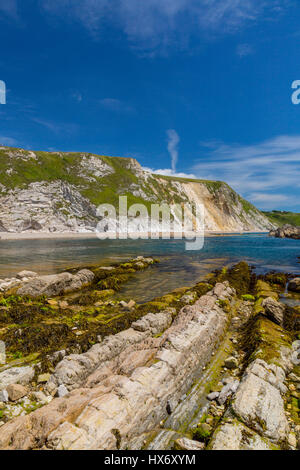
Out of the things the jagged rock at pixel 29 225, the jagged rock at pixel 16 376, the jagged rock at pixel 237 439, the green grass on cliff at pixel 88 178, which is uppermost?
the green grass on cliff at pixel 88 178

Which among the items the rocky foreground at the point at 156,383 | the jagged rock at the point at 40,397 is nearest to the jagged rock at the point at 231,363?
the rocky foreground at the point at 156,383

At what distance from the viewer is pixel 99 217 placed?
101125mm

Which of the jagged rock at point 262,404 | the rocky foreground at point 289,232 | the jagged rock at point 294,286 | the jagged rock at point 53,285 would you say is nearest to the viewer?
the jagged rock at point 262,404

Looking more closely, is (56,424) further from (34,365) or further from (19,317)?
(19,317)

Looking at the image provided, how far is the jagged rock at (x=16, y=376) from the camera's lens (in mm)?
6271

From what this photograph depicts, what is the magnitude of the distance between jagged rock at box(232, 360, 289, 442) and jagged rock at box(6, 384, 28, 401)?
532 cm

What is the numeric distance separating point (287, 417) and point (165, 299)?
894 centimetres

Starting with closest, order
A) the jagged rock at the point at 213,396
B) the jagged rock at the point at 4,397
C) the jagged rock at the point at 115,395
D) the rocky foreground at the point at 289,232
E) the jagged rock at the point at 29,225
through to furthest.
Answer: the jagged rock at the point at 115,395, the jagged rock at the point at 4,397, the jagged rock at the point at 213,396, the jagged rock at the point at 29,225, the rocky foreground at the point at 289,232

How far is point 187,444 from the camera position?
445cm

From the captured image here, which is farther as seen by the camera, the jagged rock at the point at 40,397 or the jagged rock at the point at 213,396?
the jagged rock at the point at 213,396

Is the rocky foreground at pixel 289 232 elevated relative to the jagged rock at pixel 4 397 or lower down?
elevated

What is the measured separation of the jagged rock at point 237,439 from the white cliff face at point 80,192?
3626 inches

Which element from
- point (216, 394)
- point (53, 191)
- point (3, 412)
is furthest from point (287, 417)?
point (53, 191)

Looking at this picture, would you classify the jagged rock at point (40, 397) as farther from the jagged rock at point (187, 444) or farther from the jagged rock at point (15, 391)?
the jagged rock at point (187, 444)
